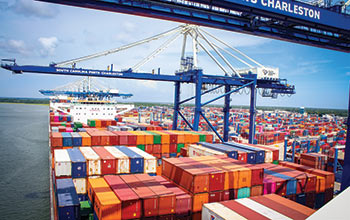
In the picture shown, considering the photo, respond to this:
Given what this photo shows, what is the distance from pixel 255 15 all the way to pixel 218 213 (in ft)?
21.3

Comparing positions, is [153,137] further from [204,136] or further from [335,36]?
[335,36]

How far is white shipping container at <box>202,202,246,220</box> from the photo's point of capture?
7734 mm

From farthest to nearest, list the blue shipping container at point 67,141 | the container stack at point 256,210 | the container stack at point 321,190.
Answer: the blue shipping container at point 67,141, the container stack at point 321,190, the container stack at point 256,210

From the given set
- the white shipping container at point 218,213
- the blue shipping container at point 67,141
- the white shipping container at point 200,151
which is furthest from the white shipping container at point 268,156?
the blue shipping container at point 67,141

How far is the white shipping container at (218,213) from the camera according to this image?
25.4 feet

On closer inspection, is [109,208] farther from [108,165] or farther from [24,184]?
[24,184]

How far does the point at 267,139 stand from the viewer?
130 feet

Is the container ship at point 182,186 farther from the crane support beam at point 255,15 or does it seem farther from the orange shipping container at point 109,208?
the crane support beam at point 255,15

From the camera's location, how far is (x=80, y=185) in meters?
12.6

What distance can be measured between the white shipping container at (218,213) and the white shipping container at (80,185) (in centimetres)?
691

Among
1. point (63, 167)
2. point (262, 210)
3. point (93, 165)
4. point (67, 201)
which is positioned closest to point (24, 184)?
point (63, 167)

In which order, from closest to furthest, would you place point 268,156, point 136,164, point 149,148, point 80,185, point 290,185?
point 80,185, point 290,185, point 136,164, point 268,156, point 149,148

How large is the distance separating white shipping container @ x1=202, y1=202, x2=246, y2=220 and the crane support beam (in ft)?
20.2

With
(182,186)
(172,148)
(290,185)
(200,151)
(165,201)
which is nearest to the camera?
(165,201)
